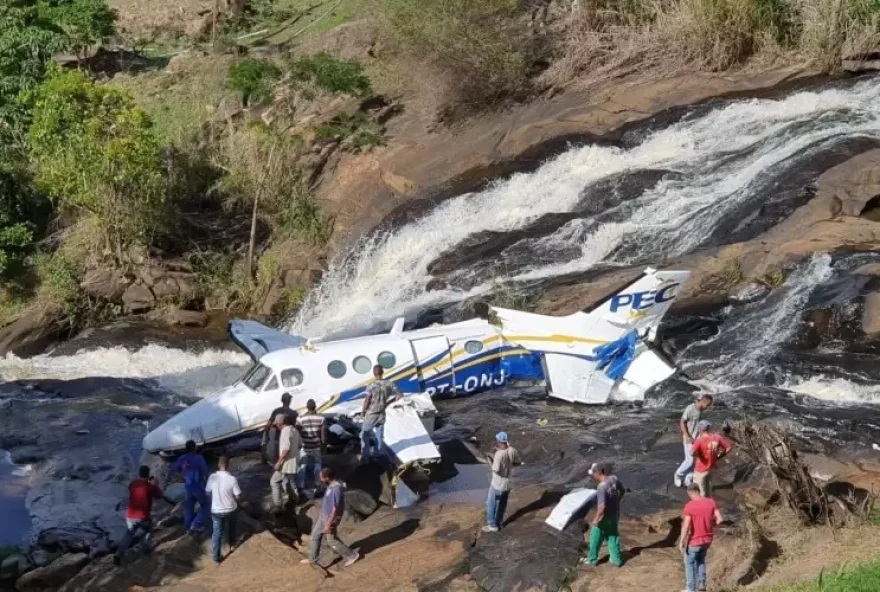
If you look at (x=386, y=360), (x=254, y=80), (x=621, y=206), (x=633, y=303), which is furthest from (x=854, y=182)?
(x=254, y=80)

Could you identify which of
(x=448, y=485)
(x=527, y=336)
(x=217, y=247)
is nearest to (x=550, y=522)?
(x=448, y=485)

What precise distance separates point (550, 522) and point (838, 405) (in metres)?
7.05

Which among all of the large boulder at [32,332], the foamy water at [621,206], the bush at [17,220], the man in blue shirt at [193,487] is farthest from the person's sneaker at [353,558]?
the bush at [17,220]

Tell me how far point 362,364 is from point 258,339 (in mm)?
3354

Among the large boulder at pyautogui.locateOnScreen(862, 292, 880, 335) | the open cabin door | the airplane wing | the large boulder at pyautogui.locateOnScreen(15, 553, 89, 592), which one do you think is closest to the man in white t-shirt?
the large boulder at pyautogui.locateOnScreen(15, 553, 89, 592)

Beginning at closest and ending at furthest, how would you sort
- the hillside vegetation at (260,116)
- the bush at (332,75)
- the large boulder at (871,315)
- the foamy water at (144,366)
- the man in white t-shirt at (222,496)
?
the man in white t-shirt at (222,496) < the large boulder at (871,315) < the foamy water at (144,366) < the hillside vegetation at (260,116) < the bush at (332,75)

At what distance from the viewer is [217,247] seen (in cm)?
3166

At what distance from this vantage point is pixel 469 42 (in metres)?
36.3

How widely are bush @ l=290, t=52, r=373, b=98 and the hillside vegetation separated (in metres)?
0.07

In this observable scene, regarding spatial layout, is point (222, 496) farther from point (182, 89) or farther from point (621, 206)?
point (182, 89)

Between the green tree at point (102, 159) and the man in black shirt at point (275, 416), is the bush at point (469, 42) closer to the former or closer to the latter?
the green tree at point (102, 159)

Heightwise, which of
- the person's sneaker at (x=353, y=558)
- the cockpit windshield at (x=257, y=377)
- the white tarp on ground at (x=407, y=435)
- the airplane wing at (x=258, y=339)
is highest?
the cockpit windshield at (x=257, y=377)

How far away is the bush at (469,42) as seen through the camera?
36000 millimetres

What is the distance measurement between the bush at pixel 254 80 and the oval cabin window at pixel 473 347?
19.4 m
